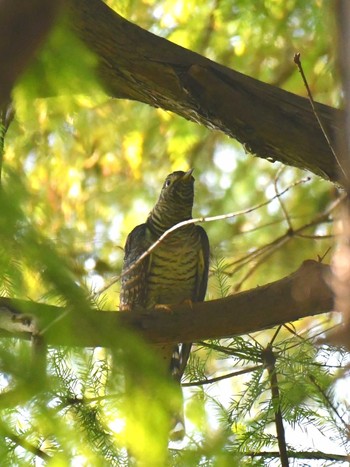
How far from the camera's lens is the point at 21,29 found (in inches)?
29.4

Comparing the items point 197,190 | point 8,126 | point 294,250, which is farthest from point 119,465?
point 197,190

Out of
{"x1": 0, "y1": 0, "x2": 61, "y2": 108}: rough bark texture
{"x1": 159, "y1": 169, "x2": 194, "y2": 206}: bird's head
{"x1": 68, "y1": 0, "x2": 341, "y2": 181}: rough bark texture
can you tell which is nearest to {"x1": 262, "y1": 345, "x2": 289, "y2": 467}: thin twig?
{"x1": 68, "y1": 0, "x2": 341, "y2": 181}: rough bark texture

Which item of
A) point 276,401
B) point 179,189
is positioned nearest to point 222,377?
point 276,401

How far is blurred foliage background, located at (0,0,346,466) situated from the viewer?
3.36 feet

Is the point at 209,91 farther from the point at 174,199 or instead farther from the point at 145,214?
the point at 145,214

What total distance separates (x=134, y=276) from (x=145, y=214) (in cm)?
138

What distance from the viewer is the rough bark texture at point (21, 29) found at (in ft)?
2.43

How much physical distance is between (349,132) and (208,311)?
1.63 metres

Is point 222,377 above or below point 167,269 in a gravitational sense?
below

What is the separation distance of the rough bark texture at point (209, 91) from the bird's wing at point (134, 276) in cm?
134

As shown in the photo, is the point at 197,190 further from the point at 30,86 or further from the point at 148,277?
the point at 30,86

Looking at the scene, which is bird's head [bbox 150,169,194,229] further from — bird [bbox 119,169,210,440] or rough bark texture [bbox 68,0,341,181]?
rough bark texture [bbox 68,0,341,181]

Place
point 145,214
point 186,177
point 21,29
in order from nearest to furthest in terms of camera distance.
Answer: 1. point 21,29
2. point 186,177
3. point 145,214

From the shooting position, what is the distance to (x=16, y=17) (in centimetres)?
74
